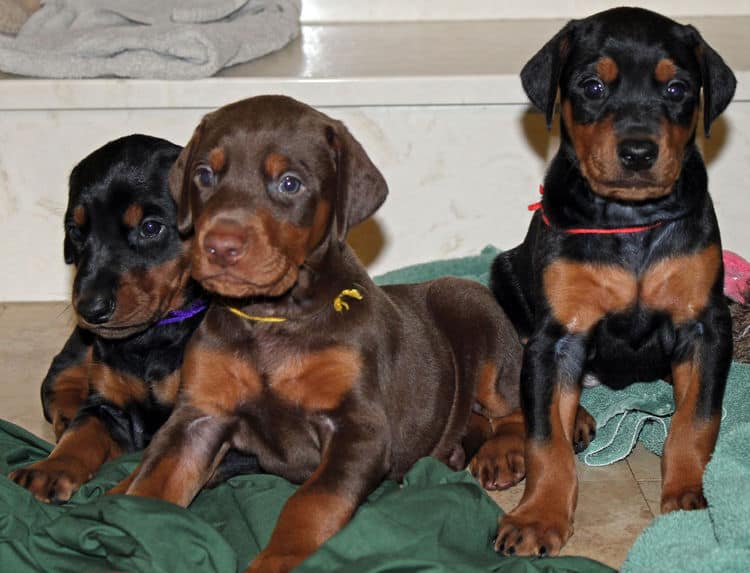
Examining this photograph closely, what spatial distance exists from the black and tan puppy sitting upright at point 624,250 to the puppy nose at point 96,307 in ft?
4.65

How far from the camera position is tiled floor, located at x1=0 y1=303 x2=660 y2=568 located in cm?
396

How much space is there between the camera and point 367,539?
11.1 ft

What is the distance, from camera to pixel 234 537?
12.6 ft

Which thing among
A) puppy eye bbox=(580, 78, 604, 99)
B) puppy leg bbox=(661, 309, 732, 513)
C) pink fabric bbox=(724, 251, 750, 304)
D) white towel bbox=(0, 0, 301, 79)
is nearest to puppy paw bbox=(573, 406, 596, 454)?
puppy leg bbox=(661, 309, 732, 513)

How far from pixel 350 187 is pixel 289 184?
219 millimetres

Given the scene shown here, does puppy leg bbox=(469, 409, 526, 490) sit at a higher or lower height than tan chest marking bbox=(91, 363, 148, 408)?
lower

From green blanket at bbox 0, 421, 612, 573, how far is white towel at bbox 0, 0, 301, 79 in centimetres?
260

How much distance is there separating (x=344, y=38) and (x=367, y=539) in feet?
13.5

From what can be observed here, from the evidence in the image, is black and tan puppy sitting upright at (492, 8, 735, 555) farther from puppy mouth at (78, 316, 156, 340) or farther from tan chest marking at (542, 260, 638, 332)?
puppy mouth at (78, 316, 156, 340)

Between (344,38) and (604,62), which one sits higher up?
(604,62)

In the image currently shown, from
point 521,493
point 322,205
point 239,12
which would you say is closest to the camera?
point 322,205

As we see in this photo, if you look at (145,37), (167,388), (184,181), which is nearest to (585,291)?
(184,181)

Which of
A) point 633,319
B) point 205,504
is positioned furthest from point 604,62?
point 205,504

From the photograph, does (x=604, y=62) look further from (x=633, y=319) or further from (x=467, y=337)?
(x=467, y=337)
